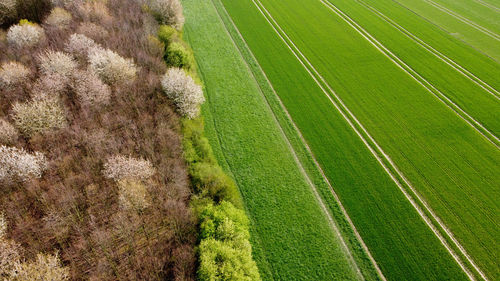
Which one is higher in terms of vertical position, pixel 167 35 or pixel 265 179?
pixel 167 35

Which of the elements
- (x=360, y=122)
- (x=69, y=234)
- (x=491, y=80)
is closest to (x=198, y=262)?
(x=69, y=234)

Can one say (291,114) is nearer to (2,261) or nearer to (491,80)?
(2,261)

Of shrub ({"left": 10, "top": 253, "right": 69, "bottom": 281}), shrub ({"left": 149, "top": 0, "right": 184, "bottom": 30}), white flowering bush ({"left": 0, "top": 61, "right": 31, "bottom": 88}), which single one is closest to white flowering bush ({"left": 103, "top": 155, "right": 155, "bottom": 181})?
shrub ({"left": 10, "top": 253, "right": 69, "bottom": 281})

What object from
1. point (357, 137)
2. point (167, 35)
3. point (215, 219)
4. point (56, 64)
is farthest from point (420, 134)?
point (56, 64)

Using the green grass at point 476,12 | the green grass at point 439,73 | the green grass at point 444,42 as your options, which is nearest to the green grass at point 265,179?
the green grass at point 439,73

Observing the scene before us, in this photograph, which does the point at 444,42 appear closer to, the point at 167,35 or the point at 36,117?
the point at 167,35

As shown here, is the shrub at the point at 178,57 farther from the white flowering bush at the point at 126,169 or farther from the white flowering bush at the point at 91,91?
the white flowering bush at the point at 126,169

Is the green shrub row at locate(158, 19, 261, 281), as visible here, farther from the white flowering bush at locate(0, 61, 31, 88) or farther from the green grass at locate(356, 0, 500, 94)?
the green grass at locate(356, 0, 500, 94)
